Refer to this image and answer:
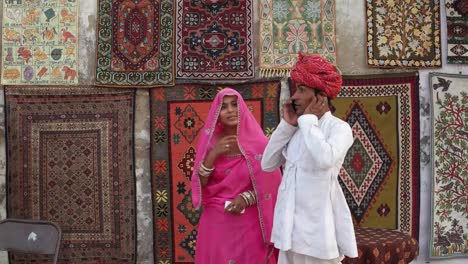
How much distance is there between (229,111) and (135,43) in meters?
1.73

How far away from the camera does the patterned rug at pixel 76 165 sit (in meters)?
4.70

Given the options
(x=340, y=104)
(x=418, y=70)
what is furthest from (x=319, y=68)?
(x=418, y=70)

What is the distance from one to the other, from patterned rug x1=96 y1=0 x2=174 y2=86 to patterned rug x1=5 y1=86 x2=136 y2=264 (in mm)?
170

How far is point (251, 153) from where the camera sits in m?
3.29

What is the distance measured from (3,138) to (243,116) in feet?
8.06

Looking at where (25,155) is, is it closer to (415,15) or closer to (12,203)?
(12,203)

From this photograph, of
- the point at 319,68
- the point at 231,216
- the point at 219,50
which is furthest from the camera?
the point at 219,50

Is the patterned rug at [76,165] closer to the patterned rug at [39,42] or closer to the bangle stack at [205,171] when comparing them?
the patterned rug at [39,42]

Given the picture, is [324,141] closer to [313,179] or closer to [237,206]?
[313,179]

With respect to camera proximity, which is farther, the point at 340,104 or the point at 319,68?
the point at 340,104

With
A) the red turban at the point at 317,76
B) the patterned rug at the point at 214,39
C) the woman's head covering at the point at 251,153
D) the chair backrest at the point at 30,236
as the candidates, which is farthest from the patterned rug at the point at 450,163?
the chair backrest at the point at 30,236

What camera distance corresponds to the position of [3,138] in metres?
4.74

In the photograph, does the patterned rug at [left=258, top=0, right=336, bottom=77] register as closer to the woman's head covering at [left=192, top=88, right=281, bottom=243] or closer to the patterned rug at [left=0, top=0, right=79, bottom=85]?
the woman's head covering at [left=192, top=88, right=281, bottom=243]

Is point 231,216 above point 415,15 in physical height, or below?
below
